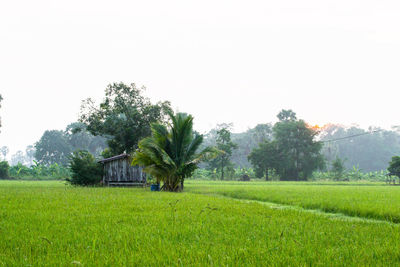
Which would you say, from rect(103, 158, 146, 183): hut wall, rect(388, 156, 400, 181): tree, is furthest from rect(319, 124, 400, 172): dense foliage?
rect(103, 158, 146, 183): hut wall

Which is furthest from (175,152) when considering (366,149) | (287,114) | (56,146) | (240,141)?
(366,149)

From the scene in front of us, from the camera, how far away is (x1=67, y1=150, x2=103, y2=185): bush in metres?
20.9

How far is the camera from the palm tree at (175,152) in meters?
16.9

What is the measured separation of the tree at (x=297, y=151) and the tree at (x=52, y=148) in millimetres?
38152

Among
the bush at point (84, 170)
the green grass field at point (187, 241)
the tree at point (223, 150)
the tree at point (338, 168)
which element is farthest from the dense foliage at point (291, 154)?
the green grass field at point (187, 241)

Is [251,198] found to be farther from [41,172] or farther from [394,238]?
[41,172]

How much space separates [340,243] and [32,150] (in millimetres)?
114404

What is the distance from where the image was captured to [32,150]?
105 m

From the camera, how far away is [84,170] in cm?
2095

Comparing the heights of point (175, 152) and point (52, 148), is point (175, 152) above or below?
below

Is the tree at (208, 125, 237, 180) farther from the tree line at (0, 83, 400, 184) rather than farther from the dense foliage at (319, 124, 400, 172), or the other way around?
the dense foliage at (319, 124, 400, 172)

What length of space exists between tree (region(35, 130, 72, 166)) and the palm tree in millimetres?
47858

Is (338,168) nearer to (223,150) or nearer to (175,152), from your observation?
(223,150)

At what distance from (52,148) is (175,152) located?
49.9m
